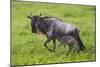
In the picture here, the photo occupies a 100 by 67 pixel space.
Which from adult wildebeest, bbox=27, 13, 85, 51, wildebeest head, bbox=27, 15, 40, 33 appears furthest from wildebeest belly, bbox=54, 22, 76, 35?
wildebeest head, bbox=27, 15, 40, 33

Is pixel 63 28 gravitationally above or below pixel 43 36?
above

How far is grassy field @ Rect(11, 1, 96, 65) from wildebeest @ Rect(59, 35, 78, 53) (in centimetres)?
7

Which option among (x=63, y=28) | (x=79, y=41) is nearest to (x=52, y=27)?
(x=63, y=28)

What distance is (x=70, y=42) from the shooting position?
2.80 meters

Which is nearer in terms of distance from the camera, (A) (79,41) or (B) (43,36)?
(B) (43,36)

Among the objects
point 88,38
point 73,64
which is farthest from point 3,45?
point 88,38

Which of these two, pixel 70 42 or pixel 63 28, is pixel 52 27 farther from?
pixel 70 42

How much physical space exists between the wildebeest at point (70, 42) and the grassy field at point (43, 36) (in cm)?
7

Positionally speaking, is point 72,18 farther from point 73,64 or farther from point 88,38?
point 73,64

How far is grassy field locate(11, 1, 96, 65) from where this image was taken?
255 cm

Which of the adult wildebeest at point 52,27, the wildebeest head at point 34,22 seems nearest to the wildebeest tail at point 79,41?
the adult wildebeest at point 52,27

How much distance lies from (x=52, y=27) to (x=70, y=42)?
1.08 feet

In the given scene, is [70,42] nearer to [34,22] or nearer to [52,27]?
[52,27]

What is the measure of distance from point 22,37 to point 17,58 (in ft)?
0.87
